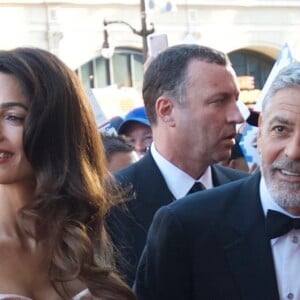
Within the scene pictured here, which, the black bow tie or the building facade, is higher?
the building facade

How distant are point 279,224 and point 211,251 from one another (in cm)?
22

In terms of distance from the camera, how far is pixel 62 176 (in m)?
2.29

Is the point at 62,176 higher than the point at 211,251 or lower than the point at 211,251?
higher

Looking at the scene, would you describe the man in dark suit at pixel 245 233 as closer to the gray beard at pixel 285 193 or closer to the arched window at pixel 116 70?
the gray beard at pixel 285 193

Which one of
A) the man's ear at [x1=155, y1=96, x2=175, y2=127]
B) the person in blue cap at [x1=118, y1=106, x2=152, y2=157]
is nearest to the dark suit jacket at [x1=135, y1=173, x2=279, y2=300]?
the man's ear at [x1=155, y1=96, x2=175, y2=127]

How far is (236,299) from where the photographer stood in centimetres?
237

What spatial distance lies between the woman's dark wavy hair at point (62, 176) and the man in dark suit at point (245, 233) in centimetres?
20

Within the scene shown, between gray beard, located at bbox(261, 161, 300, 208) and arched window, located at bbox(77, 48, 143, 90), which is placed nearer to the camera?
gray beard, located at bbox(261, 161, 300, 208)

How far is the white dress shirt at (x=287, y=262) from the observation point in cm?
232

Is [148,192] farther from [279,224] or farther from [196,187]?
[279,224]

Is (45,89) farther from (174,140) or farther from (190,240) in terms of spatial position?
(174,140)

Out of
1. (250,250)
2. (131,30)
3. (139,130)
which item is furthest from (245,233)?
(131,30)

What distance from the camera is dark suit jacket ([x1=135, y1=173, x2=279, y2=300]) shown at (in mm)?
2377

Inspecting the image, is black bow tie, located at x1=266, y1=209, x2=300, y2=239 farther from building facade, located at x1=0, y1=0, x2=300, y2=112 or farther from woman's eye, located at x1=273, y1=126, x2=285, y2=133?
building facade, located at x1=0, y1=0, x2=300, y2=112
